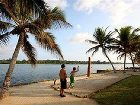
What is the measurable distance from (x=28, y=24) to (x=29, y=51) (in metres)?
2.39

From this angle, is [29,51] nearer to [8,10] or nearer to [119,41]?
[8,10]

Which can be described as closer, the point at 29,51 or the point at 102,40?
the point at 29,51

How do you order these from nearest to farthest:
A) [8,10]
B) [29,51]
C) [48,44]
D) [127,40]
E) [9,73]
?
[8,10] < [9,73] < [48,44] < [29,51] < [127,40]

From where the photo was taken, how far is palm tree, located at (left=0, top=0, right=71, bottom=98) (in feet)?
44.4

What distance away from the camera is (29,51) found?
17359 mm

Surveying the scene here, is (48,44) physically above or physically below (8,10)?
below

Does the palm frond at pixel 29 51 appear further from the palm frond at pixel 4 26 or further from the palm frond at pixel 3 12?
the palm frond at pixel 3 12

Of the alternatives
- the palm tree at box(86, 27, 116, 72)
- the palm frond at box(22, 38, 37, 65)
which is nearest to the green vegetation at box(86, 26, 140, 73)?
the palm tree at box(86, 27, 116, 72)

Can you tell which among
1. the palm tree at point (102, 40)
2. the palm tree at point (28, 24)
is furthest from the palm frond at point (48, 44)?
the palm tree at point (102, 40)

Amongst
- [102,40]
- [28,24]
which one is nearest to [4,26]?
[28,24]

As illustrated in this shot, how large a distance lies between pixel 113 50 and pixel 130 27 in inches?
165

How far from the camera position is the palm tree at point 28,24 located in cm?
1355

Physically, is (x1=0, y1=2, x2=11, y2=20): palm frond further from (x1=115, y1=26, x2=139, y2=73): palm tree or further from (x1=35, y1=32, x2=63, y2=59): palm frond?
(x1=115, y1=26, x2=139, y2=73): palm tree

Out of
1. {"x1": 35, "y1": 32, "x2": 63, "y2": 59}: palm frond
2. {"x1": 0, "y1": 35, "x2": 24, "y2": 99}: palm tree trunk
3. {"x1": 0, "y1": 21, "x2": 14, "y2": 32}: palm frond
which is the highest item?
{"x1": 0, "y1": 21, "x2": 14, "y2": 32}: palm frond
